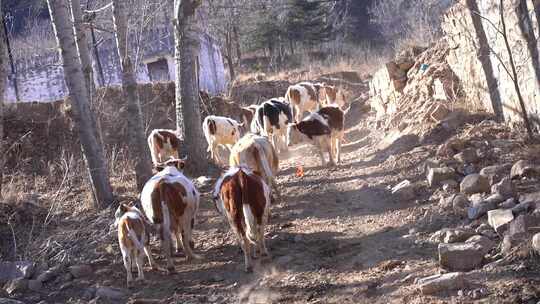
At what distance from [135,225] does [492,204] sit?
4357 mm

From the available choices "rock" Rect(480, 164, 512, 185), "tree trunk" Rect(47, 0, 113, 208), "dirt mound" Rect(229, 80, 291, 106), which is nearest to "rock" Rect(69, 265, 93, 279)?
"tree trunk" Rect(47, 0, 113, 208)

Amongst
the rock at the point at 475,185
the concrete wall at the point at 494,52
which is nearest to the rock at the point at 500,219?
the rock at the point at 475,185

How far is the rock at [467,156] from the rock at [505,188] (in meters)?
1.78

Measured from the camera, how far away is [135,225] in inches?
322

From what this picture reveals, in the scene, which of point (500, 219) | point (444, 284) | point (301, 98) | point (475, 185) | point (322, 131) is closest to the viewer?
point (444, 284)

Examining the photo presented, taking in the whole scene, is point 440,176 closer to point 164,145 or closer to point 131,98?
point 131,98

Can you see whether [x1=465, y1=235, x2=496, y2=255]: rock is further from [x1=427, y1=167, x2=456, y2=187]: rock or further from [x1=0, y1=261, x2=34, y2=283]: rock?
[x1=0, y1=261, x2=34, y2=283]: rock

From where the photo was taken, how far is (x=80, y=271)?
29.3 feet

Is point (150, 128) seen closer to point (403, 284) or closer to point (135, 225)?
point (135, 225)

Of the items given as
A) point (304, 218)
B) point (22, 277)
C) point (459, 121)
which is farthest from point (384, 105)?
A: point (22, 277)

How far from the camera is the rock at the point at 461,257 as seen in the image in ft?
22.0

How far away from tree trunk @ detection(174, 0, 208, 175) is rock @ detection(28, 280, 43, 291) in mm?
5394

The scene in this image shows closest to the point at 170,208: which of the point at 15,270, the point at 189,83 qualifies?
the point at 15,270

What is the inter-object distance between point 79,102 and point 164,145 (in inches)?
170
